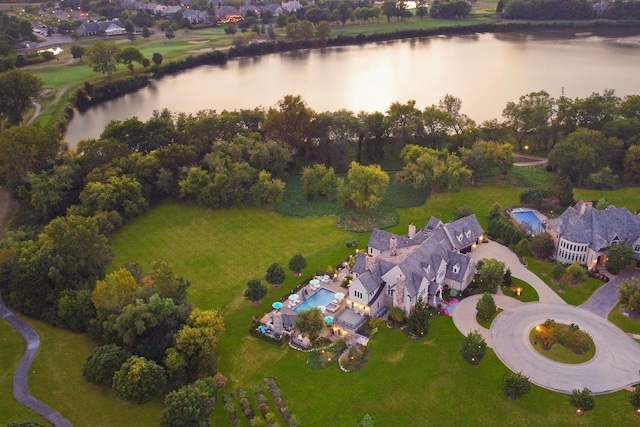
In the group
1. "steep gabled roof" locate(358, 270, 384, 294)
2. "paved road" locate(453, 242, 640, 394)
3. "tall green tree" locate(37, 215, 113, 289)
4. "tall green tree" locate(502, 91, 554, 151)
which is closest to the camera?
"paved road" locate(453, 242, 640, 394)

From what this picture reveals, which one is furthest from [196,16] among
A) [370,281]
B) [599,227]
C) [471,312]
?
[471,312]

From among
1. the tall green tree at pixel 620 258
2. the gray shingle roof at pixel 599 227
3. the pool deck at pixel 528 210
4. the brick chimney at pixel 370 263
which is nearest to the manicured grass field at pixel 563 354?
the tall green tree at pixel 620 258

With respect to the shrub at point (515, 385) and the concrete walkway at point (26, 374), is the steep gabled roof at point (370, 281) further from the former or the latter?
the concrete walkway at point (26, 374)

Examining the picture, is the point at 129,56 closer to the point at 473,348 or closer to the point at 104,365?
the point at 104,365

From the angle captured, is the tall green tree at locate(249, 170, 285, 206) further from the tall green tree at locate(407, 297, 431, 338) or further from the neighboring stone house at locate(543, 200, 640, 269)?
the neighboring stone house at locate(543, 200, 640, 269)

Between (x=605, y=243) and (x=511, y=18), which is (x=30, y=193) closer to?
(x=605, y=243)

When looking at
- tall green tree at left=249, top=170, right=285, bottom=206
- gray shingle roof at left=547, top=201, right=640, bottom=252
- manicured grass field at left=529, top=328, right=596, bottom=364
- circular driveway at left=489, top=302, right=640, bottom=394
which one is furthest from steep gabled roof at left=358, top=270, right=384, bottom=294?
tall green tree at left=249, top=170, right=285, bottom=206
